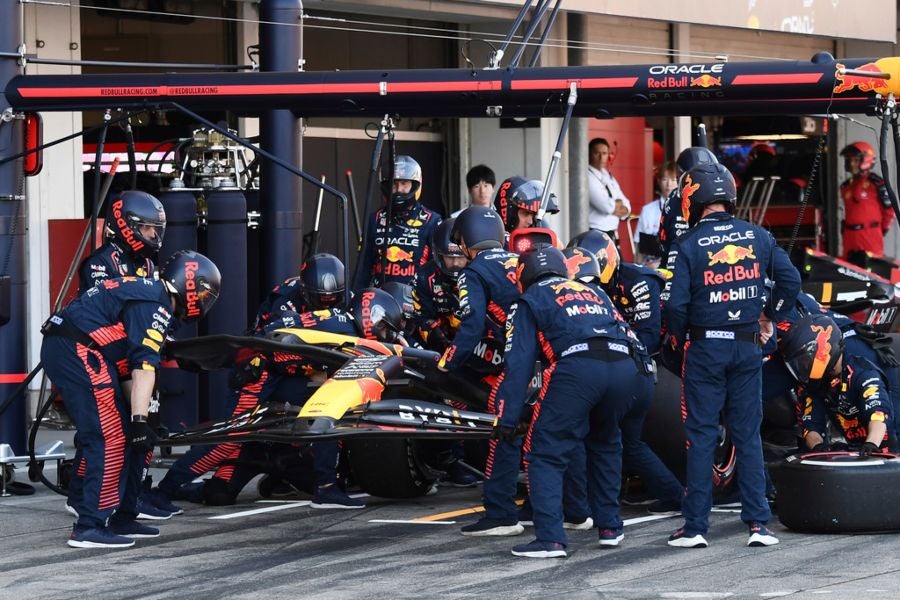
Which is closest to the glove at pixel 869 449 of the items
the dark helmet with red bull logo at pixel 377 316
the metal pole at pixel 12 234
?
the dark helmet with red bull logo at pixel 377 316

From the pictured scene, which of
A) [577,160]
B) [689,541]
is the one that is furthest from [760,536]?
[577,160]

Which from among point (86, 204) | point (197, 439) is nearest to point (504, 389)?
point (197, 439)

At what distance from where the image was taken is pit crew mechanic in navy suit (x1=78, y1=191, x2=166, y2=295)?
10547mm

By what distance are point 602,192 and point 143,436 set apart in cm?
951

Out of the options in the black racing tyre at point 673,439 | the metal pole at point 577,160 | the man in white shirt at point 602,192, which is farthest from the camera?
the metal pole at point 577,160

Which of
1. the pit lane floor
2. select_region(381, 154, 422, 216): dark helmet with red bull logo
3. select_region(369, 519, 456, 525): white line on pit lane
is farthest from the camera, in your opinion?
select_region(381, 154, 422, 216): dark helmet with red bull logo

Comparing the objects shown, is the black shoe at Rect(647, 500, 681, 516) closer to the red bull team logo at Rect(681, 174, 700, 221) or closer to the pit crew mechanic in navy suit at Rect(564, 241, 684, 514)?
the pit crew mechanic in navy suit at Rect(564, 241, 684, 514)

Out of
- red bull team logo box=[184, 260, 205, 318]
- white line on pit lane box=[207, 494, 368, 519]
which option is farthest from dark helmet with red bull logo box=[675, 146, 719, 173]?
red bull team logo box=[184, 260, 205, 318]

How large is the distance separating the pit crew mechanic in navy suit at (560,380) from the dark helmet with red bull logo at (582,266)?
0.51m

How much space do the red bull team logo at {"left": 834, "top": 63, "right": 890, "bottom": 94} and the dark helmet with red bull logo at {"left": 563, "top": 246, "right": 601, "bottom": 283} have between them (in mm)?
2111

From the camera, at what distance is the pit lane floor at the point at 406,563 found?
7.85 meters

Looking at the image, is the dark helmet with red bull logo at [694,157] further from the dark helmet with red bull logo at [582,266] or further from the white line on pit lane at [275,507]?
the white line on pit lane at [275,507]

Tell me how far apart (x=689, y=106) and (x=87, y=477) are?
15.2ft

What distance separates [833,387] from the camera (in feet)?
32.6
